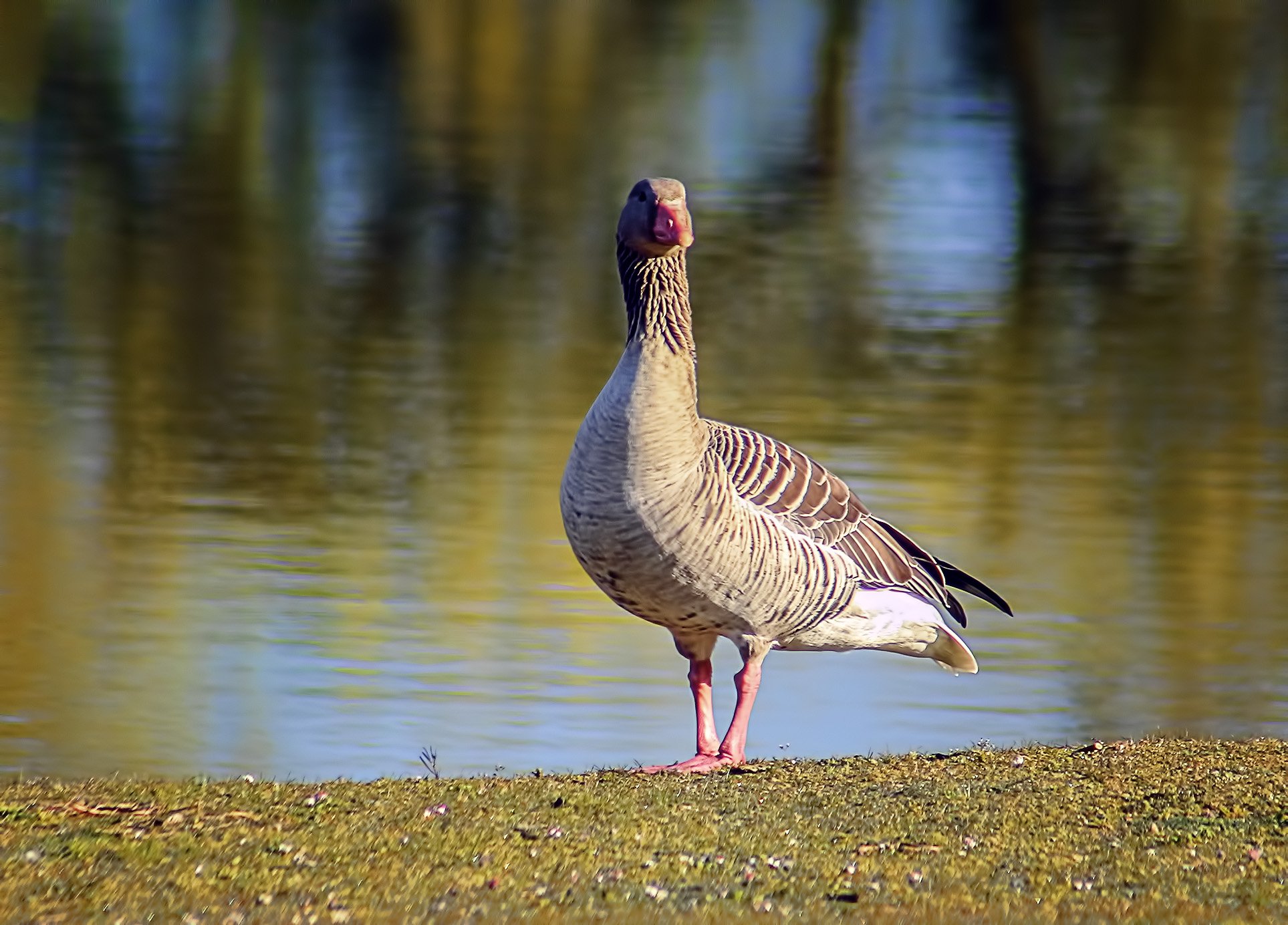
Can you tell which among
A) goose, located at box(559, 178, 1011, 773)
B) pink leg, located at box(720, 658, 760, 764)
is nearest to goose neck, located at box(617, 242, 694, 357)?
goose, located at box(559, 178, 1011, 773)

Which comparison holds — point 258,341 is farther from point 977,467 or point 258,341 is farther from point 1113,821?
point 1113,821

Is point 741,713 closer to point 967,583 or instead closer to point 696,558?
point 696,558

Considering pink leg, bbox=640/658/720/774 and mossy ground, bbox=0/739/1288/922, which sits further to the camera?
pink leg, bbox=640/658/720/774

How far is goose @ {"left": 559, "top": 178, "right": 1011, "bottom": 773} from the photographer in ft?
24.0

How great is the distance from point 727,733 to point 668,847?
1.74 metres

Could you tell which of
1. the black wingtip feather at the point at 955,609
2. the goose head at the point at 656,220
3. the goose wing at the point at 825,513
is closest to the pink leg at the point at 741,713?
the goose wing at the point at 825,513

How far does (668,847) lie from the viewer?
5973 mm

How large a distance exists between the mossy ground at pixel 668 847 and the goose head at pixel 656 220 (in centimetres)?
223

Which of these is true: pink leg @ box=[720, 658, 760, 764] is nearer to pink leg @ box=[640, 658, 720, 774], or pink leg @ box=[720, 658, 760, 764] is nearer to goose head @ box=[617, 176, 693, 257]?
pink leg @ box=[640, 658, 720, 774]

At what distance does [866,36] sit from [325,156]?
56.1 ft

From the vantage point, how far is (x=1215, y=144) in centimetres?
4150

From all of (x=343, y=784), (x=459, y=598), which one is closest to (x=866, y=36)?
(x=459, y=598)

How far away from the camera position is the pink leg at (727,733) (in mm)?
7480

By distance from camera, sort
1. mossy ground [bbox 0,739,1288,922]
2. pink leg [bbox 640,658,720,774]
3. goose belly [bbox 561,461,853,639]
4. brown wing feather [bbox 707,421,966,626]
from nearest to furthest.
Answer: mossy ground [bbox 0,739,1288,922], goose belly [bbox 561,461,853,639], pink leg [bbox 640,658,720,774], brown wing feather [bbox 707,421,966,626]
